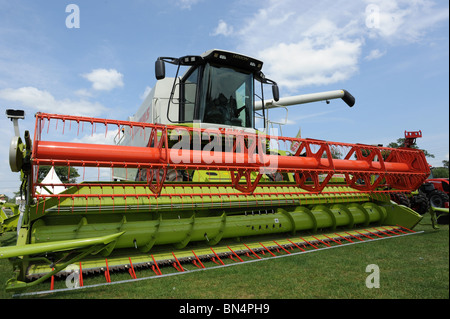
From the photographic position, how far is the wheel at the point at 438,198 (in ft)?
32.4

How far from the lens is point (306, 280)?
3297 mm

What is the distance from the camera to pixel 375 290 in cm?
295

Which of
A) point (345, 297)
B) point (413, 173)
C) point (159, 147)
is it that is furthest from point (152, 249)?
point (413, 173)

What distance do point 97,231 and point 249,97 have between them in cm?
357

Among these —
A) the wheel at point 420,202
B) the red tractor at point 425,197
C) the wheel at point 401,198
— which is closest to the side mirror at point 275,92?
the wheel at point 401,198

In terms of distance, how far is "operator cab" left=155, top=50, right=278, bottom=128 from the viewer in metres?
5.28

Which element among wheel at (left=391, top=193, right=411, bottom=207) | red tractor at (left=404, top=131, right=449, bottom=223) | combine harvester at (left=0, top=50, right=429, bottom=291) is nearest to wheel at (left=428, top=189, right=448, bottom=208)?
red tractor at (left=404, top=131, right=449, bottom=223)

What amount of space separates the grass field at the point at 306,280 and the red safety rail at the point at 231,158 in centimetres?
102

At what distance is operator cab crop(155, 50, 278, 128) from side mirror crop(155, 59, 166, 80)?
51cm

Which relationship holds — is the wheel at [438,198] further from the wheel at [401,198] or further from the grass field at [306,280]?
the grass field at [306,280]

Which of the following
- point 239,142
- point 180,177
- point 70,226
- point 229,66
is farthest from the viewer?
point 229,66

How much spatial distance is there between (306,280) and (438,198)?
924cm

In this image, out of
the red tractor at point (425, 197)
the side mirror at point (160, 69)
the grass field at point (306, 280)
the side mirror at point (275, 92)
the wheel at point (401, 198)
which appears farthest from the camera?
the red tractor at point (425, 197)
